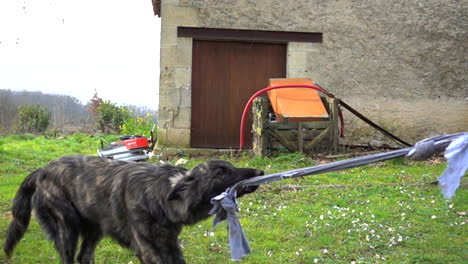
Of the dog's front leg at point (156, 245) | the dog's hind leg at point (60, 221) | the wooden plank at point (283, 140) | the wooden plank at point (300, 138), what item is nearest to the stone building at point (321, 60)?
the wooden plank at point (283, 140)

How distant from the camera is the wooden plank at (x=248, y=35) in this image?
11266mm

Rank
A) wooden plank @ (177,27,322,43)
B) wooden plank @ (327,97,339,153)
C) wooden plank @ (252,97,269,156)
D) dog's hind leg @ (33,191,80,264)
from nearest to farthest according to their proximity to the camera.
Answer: dog's hind leg @ (33,191,80,264), wooden plank @ (252,97,269,156), wooden plank @ (327,97,339,153), wooden plank @ (177,27,322,43)

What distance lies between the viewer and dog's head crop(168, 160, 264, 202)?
3416 millimetres

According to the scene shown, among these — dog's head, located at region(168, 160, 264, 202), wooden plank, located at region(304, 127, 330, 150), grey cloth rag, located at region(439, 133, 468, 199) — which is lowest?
wooden plank, located at region(304, 127, 330, 150)

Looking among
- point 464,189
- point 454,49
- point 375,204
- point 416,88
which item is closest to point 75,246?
point 375,204

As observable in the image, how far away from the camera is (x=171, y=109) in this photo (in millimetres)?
11375

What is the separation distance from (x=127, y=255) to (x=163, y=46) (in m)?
7.09

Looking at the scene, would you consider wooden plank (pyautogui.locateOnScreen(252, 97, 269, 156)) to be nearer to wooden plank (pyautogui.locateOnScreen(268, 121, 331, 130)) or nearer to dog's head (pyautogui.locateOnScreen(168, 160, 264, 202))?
wooden plank (pyautogui.locateOnScreen(268, 121, 331, 130))

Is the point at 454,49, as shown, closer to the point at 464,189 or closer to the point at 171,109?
the point at 464,189

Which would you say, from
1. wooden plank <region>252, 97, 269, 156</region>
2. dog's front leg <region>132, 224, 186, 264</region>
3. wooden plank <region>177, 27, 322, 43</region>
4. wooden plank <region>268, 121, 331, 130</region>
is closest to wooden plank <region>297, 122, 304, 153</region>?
wooden plank <region>268, 121, 331, 130</region>

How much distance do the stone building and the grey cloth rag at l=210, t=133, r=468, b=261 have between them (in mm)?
8198

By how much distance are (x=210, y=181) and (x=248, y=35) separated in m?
8.46

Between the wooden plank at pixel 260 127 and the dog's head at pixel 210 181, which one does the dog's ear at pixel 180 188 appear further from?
the wooden plank at pixel 260 127

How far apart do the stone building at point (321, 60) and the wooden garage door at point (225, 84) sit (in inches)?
1.0
